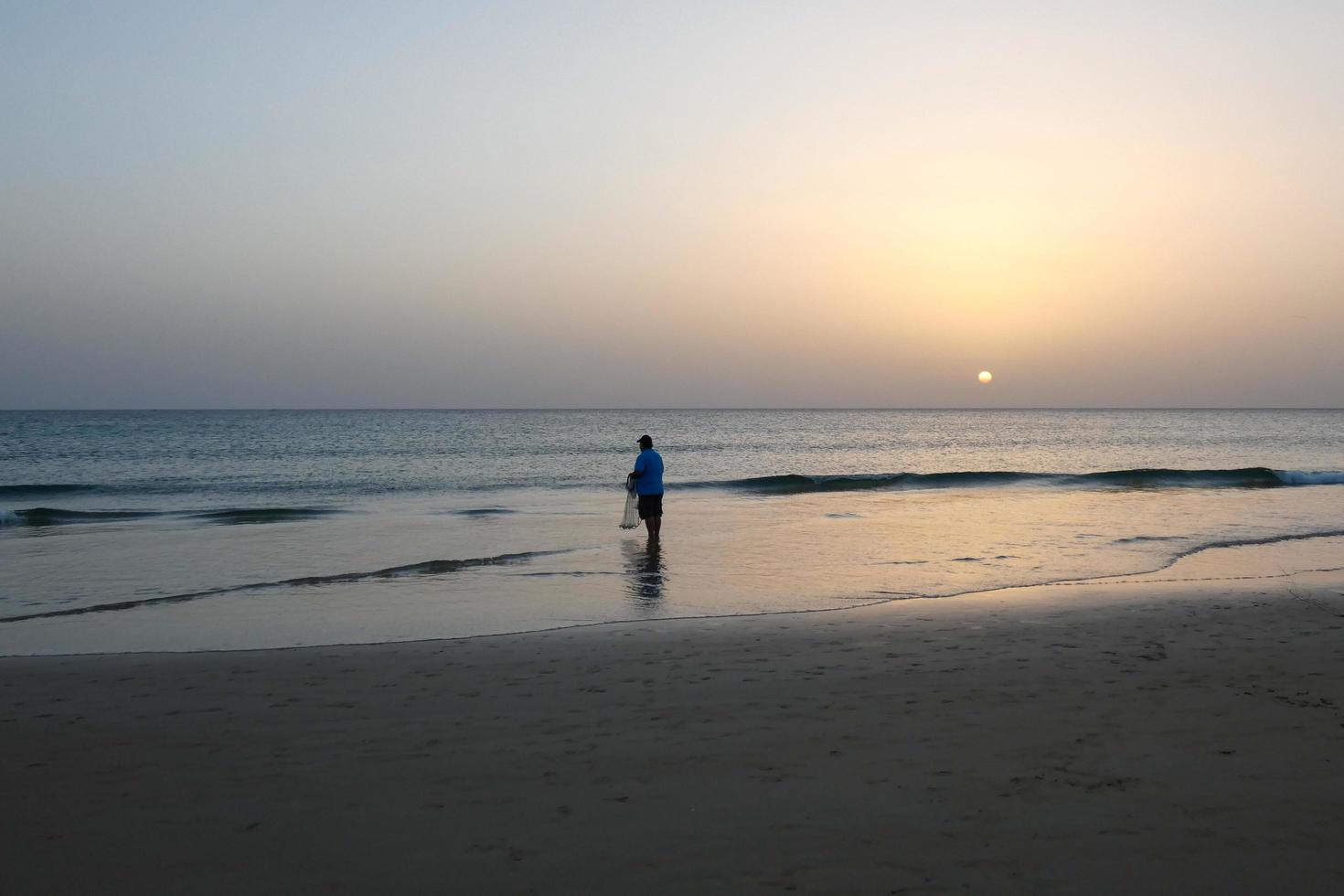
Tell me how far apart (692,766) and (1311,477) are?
121 feet

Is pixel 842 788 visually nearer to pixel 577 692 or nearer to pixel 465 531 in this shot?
pixel 577 692

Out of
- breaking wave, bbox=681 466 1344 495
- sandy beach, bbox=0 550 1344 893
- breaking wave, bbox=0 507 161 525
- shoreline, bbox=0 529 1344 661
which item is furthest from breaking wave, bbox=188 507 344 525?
sandy beach, bbox=0 550 1344 893

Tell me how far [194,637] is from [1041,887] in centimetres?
848

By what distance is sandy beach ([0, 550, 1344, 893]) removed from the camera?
419cm

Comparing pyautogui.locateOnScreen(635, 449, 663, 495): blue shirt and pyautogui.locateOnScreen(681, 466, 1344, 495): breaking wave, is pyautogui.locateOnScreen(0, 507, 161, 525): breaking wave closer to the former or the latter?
pyautogui.locateOnScreen(635, 449, 663, 495): blue shirt

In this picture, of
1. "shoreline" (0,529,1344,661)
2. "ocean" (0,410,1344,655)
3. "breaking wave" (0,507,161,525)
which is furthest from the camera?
"breaking wave" (0,507,161,525)

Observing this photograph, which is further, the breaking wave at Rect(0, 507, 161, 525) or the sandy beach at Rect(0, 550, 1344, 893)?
the breaking wave at Rect(0, 507, 161, 525)

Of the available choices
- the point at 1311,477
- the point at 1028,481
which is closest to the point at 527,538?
the point at 1028,481

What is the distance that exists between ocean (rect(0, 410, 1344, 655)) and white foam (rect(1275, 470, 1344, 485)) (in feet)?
0.44

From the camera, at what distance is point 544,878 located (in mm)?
4094

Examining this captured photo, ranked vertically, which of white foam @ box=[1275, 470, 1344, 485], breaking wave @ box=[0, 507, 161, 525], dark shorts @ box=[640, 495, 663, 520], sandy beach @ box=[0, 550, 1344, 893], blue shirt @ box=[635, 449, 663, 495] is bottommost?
breaking wave @ box=[0, 507, 161, 525]

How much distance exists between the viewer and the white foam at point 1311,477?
33656 mm

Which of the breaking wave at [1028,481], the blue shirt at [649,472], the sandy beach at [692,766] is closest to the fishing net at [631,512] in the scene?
the blue shirt at [649,472]

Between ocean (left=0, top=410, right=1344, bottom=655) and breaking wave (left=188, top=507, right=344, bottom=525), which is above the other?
ocean (left=0, top=410, right=1344, bottom=655)
